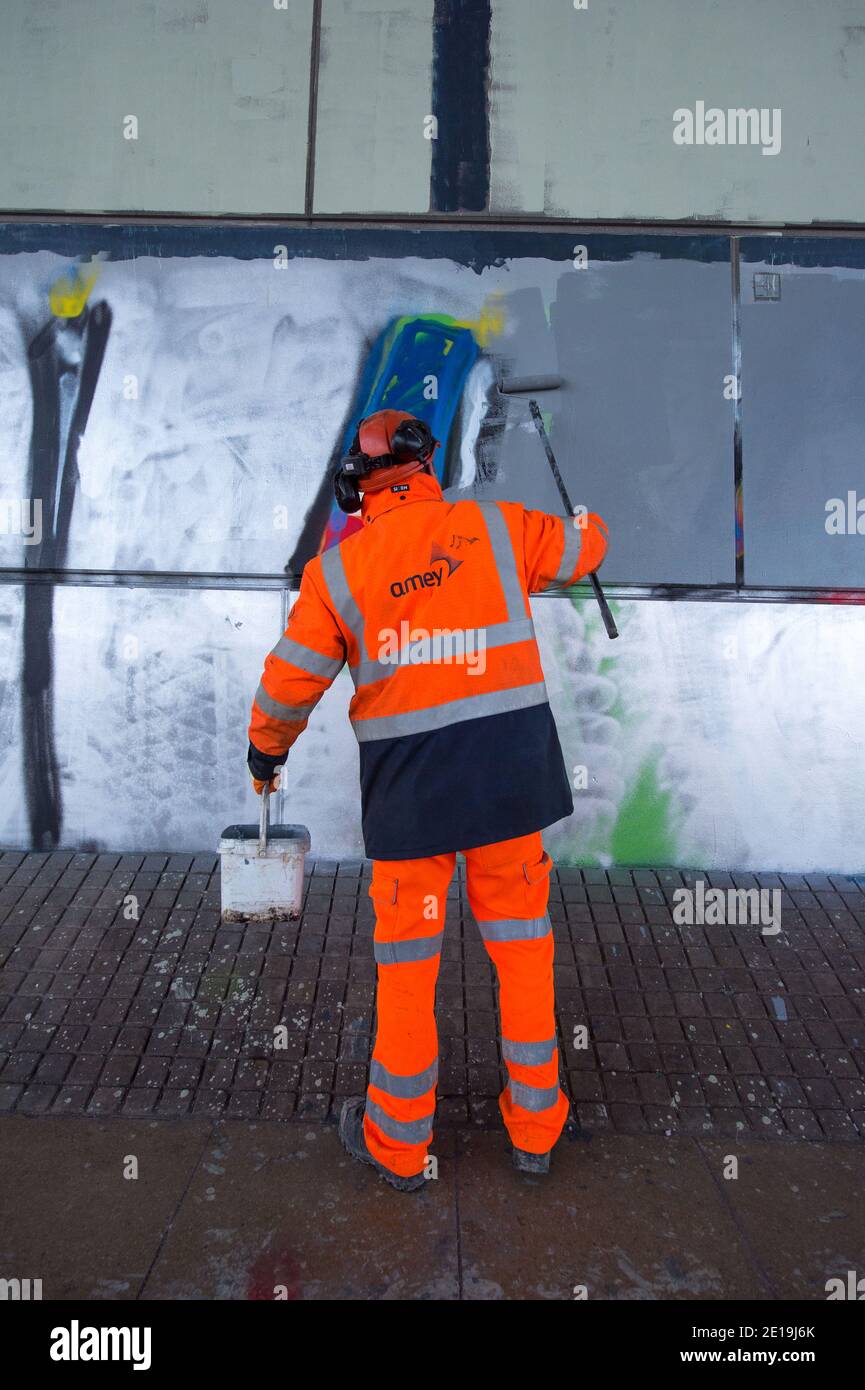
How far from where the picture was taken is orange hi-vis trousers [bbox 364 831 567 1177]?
271cm

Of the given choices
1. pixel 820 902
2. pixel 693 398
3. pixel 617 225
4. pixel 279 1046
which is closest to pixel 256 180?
pixel 617 225

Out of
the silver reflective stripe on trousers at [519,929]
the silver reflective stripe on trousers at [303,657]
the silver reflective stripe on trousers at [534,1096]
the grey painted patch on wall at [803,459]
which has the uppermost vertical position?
the grey painted patch on wall at [803,459]

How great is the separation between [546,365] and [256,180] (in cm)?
165

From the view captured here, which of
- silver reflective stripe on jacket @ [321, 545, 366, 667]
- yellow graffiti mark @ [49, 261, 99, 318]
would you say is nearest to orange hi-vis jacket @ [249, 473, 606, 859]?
silver reflective stripe on jacket @ [321, 545, 366, 667]

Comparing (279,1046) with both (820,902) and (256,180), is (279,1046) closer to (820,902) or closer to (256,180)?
(820,902)

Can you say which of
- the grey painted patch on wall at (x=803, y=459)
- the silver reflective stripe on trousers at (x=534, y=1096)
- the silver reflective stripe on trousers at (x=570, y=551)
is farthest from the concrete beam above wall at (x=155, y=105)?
the silver reflective stripe on trousers at (x=534, y=1096)

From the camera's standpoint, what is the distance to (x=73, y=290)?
4551 mm

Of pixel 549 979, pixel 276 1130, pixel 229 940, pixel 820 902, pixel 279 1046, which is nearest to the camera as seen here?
pixel 549 979

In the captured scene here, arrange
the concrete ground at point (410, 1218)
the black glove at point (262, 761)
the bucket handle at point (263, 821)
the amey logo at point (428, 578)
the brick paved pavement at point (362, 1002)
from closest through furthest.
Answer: the concrete ground at point (410, 1218)
the amey logo at point (428, 578)
the black glove at point (262, 761)
the bucket handle at point (263, 821)
the brick paved pavement at point (362, 1002)

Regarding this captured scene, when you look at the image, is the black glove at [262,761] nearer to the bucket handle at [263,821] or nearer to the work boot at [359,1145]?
the bucket handle at [263,821]

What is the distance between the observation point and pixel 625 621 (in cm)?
454

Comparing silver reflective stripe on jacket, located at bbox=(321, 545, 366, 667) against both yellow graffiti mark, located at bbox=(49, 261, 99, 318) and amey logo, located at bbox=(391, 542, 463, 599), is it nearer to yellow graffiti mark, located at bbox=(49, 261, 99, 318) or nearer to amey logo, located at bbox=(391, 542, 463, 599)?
amey logo, located at bbox=(391, 542, 463, 599)

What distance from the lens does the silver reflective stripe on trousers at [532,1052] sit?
2.76 meters

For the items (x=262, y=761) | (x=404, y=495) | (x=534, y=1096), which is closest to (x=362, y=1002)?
(x=534, y=1096)
